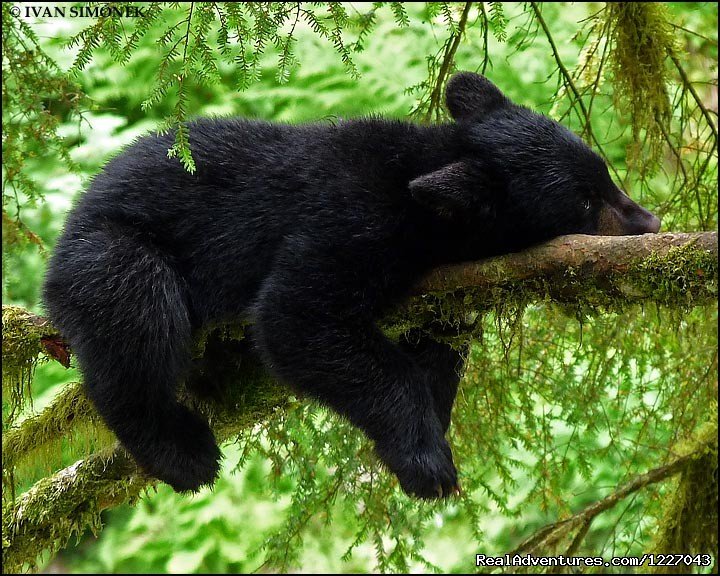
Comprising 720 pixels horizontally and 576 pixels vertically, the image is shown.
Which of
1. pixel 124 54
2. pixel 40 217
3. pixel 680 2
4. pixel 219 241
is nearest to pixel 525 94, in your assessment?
pixel 680 2

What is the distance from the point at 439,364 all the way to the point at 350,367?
66cm

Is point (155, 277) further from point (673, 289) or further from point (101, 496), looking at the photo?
point (673, 289)

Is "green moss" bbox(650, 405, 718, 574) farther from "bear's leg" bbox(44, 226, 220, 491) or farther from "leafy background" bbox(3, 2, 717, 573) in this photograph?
"bear's leg" bbox(44, 226, 220, 491)

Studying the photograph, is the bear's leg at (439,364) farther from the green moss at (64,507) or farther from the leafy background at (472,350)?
the green moss at (64,507)

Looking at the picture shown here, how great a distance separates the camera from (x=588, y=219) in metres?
3.75

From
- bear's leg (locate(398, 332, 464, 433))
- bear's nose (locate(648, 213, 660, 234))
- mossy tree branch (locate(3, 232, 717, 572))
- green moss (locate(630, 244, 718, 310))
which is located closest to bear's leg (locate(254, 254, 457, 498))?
mossy tree branch (locate(3, 232, 717, 572))

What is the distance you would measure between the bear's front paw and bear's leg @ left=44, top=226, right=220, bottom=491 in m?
0.93

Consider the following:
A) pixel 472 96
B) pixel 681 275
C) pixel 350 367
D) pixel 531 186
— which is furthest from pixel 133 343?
pixel 681 275

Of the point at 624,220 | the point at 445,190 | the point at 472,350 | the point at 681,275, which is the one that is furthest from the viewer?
the point at 472,350

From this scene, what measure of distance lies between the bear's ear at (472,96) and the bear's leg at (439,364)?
3.74 ft

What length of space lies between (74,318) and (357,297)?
4.07 ft

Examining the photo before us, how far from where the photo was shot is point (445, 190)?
333 centimetres

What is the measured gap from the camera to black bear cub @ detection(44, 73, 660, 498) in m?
3.30

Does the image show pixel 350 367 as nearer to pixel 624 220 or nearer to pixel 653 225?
pixel 624 220
